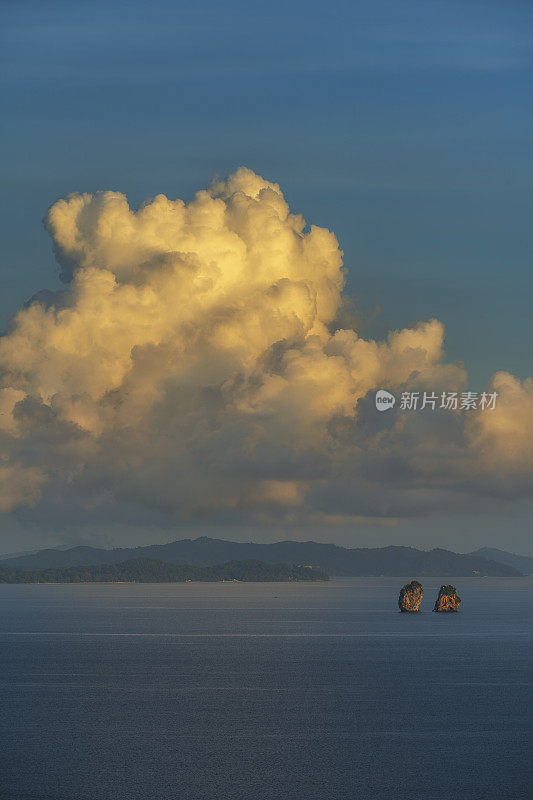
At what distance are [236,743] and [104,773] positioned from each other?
14.7m

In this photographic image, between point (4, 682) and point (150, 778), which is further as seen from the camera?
point (4, 682)

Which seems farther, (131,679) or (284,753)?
(131,679)

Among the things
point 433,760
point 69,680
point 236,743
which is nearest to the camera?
point 433,760

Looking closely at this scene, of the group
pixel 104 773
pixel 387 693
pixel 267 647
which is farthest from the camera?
pixel 267 647

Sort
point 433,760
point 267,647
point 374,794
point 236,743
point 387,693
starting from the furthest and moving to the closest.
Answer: point 267,647 < point 387,693 < point 236,743 < point 433,760 < point 374,794

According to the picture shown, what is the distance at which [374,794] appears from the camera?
60.6 m

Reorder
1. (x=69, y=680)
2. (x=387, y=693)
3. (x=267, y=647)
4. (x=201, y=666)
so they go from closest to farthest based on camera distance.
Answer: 1. (x=387, y=693)
2. (x=69, y=680)
3. (x=201, y=666)
4. (x=267, y=647)

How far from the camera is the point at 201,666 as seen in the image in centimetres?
13950

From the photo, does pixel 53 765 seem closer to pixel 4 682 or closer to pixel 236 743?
pixel 236 743

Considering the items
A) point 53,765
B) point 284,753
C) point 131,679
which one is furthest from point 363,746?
point 131,679

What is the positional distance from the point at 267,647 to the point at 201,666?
1552 inches

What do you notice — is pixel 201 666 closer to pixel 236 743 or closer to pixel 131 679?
pixel 131 679

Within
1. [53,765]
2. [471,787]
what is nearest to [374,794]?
[471,787]

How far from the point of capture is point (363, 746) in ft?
256
